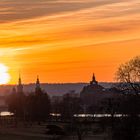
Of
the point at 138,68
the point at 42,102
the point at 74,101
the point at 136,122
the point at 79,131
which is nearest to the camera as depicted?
the point at 136,122

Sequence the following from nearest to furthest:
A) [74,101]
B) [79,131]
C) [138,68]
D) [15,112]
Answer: [138,68], [79,131], [15,112], [74,101]

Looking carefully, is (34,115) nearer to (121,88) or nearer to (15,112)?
(15,112)

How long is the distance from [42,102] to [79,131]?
39.5m

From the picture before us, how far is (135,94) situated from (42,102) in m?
72.5

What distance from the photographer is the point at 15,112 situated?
150250mm

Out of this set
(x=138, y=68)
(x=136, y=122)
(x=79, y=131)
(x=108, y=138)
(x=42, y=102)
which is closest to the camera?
(x=136, y=122)

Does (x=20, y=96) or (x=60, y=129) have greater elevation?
(x=20, y=96)

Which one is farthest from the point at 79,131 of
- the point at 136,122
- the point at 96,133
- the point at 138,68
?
the point at 136,122

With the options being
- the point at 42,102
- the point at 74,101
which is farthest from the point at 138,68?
the point at 74,101

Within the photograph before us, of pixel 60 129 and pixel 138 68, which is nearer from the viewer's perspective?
pixel 138 68

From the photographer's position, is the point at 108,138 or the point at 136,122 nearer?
the point at 136,122

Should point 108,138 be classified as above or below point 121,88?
below

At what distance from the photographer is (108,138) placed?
3236 inches

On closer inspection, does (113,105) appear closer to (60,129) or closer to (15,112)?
(60,129)
